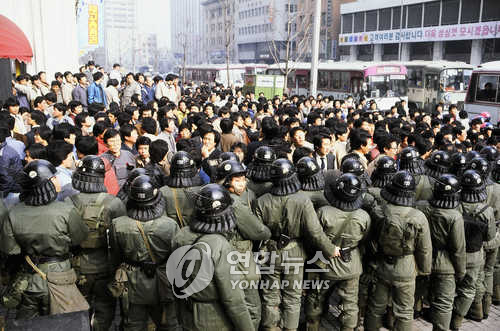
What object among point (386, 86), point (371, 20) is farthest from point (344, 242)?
point (371, 20)

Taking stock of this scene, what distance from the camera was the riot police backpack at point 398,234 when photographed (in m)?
4.30

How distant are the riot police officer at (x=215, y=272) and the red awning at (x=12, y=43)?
9280mm

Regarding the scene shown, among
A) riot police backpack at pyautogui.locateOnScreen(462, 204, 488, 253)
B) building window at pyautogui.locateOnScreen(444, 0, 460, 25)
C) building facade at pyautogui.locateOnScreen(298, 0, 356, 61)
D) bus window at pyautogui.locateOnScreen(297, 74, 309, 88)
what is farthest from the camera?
building facade at pyautogui.locateOnScreen(298, 0, 356, 61)

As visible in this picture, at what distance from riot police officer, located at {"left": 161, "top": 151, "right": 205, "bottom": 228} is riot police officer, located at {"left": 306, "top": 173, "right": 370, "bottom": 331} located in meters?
1.35

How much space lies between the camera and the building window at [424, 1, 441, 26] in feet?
129

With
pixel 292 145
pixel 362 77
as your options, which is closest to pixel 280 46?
pixel 362 77

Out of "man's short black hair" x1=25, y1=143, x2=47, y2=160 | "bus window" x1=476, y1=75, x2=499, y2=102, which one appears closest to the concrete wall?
"man's short black hair" x1=25, y1=143, x2=47, y2=160

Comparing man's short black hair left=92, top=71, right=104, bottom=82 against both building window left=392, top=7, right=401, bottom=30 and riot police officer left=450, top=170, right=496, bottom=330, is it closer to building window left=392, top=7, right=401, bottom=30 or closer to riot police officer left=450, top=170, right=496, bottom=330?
riot police officer left=450, top=170, right=496, bottom=330

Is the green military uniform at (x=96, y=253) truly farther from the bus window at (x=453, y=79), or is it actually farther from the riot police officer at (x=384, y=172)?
the bus window at (x=453, y=79)

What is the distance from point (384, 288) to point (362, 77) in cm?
2077

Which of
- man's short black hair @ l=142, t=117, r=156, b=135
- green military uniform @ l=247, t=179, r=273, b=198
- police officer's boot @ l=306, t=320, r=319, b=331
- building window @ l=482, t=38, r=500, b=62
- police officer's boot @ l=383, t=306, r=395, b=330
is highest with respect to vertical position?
building window @ l=482, t=38, r=500, b=62

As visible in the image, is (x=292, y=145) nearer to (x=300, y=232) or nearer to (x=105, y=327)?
(x=300, y=232)

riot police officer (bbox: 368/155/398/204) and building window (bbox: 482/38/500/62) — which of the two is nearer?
riot police officer (bbox: 368/155/398/204)

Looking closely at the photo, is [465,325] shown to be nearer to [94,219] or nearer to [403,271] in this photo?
[403,271]
